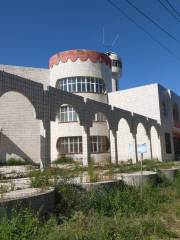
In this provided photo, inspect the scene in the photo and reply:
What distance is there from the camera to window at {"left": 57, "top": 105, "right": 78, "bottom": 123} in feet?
97.7

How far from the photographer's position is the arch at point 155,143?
31.6 m

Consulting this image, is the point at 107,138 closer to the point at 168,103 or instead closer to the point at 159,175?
the point at 168,103

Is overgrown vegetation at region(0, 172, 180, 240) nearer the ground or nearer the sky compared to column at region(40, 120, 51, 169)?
nearer the ground

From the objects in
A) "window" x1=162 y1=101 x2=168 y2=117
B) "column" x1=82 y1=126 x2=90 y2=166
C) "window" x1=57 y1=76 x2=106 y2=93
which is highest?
"window" x1=57 y1=76 x2=106 y2=93

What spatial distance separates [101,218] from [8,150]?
2171 cm

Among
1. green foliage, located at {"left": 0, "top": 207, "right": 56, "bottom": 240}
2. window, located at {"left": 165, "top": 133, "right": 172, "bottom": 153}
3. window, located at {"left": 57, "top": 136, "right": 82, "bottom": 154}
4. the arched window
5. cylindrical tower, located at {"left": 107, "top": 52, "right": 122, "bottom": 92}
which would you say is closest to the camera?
green foliage, located at {"left": 0, "top": 207, "right": 56, "bottom": 240}

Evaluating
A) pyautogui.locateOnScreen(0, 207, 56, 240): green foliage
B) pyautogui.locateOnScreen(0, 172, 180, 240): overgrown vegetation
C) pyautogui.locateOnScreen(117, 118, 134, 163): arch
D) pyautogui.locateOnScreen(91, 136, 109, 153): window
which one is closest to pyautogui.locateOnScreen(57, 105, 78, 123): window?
pyautogui.locateOnScreen(91, 136, 109, 153): window

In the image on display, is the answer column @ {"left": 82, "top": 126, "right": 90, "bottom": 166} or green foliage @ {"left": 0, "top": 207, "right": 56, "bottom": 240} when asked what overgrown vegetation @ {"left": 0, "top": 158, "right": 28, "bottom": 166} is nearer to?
column @ {"left": 82, "top": 126, "right": 90, "bottom": 166}

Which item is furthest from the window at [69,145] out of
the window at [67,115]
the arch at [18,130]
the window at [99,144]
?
the arch at [18,130]

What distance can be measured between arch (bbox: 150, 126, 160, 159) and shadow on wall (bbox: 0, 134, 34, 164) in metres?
12.5

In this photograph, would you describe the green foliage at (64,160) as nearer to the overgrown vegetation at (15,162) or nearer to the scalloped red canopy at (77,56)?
the overgrown vegetation at (15,162)

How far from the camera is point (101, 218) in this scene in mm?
6977

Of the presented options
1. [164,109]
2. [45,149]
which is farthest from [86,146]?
[164,109]

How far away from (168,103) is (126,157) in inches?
324
